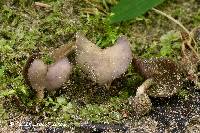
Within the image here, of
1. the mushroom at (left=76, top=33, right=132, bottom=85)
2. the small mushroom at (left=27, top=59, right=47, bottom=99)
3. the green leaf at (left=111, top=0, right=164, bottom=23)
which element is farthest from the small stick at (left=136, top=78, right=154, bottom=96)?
the small mushroom at (left=27, top=59, right=47, bottom=99)

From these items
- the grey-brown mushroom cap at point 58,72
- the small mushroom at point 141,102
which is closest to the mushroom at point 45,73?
the grey-brown mushroom cap at point 58,72

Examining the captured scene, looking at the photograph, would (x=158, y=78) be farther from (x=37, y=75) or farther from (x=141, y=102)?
(x=37, y=75)

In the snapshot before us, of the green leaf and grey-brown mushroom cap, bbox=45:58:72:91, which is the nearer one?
grey-brown mushroom cap, bbox=45:58:72:91

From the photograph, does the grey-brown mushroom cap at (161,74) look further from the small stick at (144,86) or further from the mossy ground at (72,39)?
the mossy ground at (72,39)

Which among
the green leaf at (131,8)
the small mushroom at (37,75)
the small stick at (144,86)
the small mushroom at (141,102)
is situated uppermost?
the green leaf at (131,8)

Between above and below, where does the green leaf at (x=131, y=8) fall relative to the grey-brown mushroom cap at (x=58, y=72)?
above

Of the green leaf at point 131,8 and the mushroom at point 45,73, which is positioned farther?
the green leaf at point 131,8

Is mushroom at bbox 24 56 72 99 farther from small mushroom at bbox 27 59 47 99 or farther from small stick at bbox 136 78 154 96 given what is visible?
small stick at bbox 136 78 154 96
